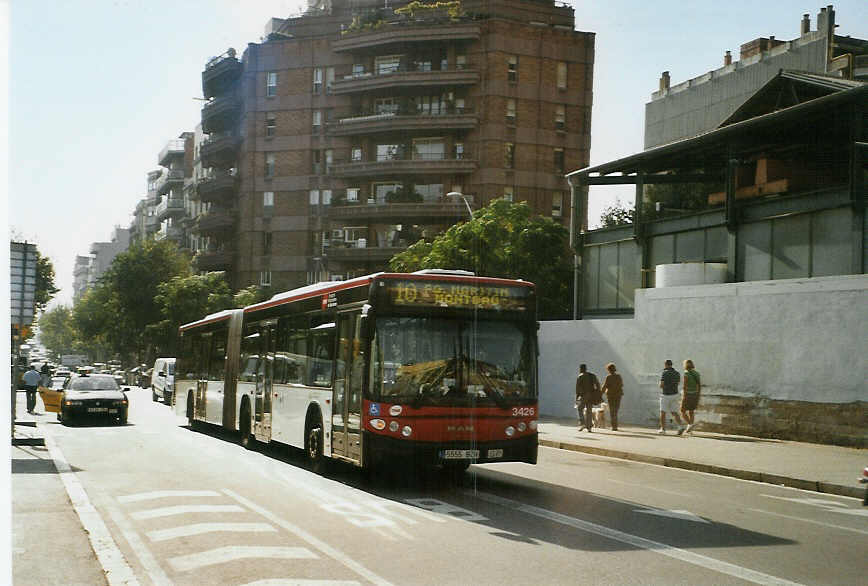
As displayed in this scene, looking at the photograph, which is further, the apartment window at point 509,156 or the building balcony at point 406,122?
the apartment window at point 509,156

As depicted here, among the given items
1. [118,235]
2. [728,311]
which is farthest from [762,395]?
[118,235]

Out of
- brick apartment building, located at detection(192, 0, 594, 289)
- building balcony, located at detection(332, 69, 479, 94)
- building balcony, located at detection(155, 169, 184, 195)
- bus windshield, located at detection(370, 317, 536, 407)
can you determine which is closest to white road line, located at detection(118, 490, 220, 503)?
bus windshield, located at detection(370, 317, 536, 407)

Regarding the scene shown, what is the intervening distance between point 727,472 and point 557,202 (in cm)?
4901

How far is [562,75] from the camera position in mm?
65562

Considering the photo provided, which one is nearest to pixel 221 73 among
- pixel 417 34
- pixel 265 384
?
pixel 417 34

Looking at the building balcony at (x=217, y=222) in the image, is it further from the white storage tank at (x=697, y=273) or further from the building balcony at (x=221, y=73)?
the white storage tank at (x=697, y=273)

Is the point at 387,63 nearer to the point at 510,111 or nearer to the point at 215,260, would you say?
the point at 510,111

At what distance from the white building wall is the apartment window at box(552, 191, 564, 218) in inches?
1282

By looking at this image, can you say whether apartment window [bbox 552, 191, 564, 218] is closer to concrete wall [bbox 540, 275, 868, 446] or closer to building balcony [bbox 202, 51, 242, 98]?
building balcony [bbox 202, 51, 242, 98]

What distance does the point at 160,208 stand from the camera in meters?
115

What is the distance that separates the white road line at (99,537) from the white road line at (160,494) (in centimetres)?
49

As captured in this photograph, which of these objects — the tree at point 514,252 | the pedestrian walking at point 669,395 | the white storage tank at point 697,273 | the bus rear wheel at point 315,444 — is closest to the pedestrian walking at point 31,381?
the tree at point 514,252

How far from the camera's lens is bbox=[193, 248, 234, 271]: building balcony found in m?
76.5

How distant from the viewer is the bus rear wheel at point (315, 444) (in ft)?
51.1
